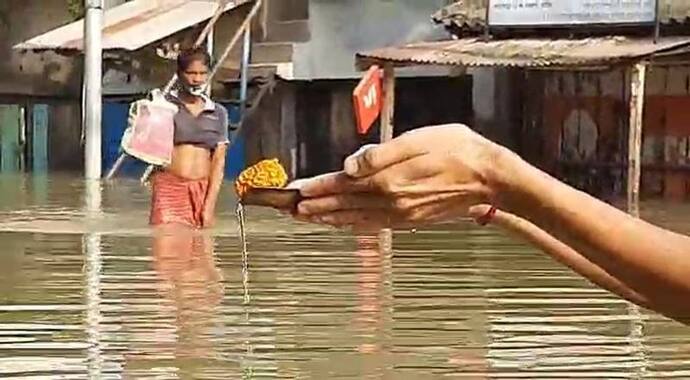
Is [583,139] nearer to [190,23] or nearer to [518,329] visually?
[190,23]

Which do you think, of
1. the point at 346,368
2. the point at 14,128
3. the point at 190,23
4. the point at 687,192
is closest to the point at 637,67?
the point at 687,192

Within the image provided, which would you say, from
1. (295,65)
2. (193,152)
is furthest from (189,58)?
(295,65)

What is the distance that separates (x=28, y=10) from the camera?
27250 mm

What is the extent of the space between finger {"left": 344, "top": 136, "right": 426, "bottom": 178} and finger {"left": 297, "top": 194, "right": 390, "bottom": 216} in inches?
1.8

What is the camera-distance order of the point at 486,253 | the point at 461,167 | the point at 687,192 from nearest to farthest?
the point at 461,167
the point at 486,253
the point at 687,192

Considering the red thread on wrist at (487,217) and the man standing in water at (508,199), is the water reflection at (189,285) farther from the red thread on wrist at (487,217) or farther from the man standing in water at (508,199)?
the man standing in water at (508,199)

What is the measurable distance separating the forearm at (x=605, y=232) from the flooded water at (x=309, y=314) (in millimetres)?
2941

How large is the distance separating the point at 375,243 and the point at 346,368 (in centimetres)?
536

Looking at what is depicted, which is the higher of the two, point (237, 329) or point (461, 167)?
point (461, 167)

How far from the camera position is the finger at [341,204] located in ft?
8.48

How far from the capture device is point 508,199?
254cm

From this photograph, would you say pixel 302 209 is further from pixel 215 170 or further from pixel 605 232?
pixel 215 170

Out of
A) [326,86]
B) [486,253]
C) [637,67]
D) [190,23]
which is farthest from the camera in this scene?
[326,86]

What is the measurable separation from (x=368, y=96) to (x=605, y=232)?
1645 cm
